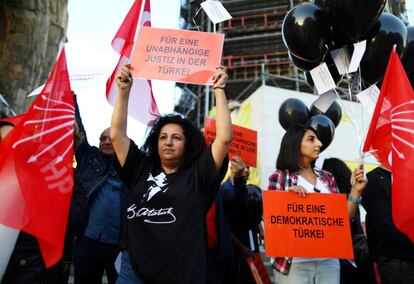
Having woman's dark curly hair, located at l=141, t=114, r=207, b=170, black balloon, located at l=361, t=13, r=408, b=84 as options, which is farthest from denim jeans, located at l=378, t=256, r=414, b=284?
black balloon, located at l=361, t=13, r=408, b=84

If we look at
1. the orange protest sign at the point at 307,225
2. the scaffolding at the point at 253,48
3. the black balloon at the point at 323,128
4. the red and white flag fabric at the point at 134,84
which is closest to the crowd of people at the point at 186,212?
the orange protest sign at the point at 307,225

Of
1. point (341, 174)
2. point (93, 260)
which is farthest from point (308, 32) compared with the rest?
point (93, 260)

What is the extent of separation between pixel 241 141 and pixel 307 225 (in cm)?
108

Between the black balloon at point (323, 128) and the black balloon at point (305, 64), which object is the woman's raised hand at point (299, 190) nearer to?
the black balloon at point (305, 64)

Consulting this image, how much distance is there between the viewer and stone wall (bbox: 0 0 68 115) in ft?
19.8

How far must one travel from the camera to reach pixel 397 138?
1.99 metres

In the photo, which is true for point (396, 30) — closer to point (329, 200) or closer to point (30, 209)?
point (329, 200)

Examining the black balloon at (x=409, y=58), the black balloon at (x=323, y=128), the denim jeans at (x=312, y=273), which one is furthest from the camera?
the black balloon at (x=323, y=128)

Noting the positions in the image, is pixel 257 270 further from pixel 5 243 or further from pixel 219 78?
pixel 5 243

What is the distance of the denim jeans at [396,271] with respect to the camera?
204cm

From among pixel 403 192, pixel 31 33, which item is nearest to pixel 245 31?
pixel 31 33

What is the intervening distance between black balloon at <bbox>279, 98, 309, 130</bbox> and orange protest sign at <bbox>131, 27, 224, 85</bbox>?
293cm

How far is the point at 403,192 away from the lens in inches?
71.8

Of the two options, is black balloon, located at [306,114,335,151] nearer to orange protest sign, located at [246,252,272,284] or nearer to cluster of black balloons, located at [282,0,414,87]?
cluster of black balloons, located at [282,0,414,87]
